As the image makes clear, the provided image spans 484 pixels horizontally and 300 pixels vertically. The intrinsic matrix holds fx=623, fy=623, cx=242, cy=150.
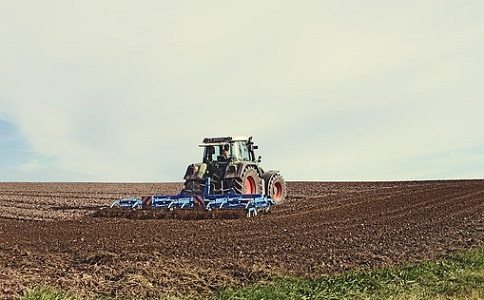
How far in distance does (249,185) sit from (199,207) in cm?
253

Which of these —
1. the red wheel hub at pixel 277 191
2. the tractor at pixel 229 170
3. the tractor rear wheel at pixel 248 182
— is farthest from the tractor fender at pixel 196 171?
the red wheel hub at pixel 277 191

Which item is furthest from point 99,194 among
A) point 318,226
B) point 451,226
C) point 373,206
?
point 451,226

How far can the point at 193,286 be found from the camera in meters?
7.76

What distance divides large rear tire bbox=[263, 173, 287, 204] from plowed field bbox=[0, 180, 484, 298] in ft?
2.80

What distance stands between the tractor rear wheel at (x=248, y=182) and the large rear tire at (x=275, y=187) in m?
0.46

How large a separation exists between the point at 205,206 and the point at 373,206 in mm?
5658

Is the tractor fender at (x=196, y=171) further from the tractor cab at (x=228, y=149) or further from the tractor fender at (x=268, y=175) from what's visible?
the tractor fender at (x=268, y=175)

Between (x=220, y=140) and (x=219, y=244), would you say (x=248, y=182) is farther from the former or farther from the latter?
(x=219, y=244)

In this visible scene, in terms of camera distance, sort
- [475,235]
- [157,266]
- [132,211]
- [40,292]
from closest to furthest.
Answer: [40,292] < [157,266] < [475,235] < [132,211]

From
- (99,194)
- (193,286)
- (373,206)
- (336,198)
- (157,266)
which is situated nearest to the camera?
(193,286)

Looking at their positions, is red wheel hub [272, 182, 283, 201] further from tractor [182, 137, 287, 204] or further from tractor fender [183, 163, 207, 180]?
tractor fender [183, 163, 207, 180]

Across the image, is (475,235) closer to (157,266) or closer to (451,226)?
(451,226)

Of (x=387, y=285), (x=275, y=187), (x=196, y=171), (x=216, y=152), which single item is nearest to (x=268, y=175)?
(x=275, y=187)

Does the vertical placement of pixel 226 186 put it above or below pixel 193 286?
above
